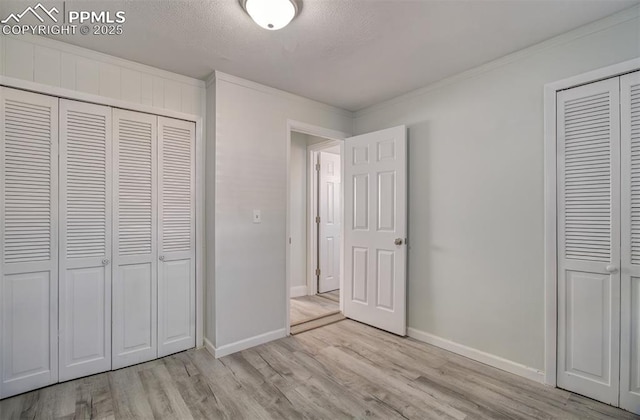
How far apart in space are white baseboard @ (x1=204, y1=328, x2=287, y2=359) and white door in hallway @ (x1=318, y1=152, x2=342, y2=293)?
169 cm

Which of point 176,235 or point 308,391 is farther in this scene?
point 176,235

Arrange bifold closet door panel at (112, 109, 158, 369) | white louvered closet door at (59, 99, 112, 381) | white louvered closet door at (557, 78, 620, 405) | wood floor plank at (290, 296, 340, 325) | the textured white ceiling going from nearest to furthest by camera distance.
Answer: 1. the textured white ceiling
2. white louvered closet door at (557, 78, 620, 405)
3. white louvered closet door at (59, 99, 112, 381)
4. bifold closet door panel at (112, 109, 158, 369)
5. wood floor plank at (290, 296, 340, 325)

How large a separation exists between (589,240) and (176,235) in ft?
10.2

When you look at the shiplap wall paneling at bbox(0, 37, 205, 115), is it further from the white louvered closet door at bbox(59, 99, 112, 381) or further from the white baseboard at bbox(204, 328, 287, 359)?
the white baseboard at bbox(204, 328, 287, 359)

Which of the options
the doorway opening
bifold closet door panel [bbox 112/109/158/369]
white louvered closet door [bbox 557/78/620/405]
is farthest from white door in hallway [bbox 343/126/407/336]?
bifold closet door panel [bbox 112/109/158/369]

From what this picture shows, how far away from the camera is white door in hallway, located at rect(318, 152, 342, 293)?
456cm

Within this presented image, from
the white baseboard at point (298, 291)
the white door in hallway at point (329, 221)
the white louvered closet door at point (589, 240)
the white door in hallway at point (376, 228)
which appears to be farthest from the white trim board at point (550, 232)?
the white baseboard at point (298, 291)

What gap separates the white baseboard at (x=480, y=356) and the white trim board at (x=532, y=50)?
2305 mm

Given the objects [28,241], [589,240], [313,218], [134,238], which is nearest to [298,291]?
[313,218]

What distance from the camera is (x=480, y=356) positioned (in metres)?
2.45

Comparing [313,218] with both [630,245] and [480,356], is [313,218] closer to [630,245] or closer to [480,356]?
[480,356]

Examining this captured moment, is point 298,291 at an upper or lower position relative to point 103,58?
lower

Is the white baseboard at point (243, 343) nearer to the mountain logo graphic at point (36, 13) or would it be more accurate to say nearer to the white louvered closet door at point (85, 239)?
the white louvered closet door at point (85, 239)

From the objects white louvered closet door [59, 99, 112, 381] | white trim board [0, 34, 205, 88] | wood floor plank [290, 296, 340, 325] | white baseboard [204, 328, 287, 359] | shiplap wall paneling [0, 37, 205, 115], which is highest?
white trim board [0, 34, 205, 88]
